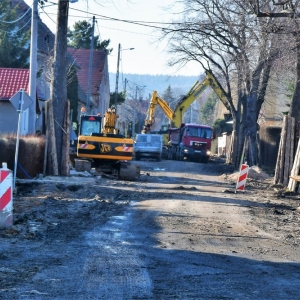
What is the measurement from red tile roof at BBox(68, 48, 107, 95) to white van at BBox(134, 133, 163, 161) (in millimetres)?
17793

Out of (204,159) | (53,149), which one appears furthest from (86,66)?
(53,149)

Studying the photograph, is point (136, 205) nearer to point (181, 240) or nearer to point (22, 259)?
point (181, 240)

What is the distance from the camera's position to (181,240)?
11555mm

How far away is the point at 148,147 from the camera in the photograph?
157 ft

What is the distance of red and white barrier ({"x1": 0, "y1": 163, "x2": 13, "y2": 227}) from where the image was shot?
39.1 ft

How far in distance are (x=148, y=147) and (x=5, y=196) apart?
3608cm

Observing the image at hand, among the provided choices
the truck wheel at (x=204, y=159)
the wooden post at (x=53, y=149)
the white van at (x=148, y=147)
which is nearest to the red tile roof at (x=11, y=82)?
the wooden post at (x=53, y=149)

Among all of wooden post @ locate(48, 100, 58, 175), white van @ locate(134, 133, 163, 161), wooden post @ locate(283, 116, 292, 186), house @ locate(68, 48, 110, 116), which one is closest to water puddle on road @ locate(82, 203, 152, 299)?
wooden post @ locate(48, 100, 58, 175)

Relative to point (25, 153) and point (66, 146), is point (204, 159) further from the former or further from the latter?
point (25, 153)

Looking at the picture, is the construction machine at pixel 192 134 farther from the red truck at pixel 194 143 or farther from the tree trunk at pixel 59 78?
the tree trunk at pixel 59 78

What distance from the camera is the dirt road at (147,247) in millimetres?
7785

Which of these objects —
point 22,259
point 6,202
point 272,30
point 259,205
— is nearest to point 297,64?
point 272,30

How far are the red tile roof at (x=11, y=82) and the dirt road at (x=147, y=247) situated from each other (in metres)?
15.9

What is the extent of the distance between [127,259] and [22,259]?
1.48m
